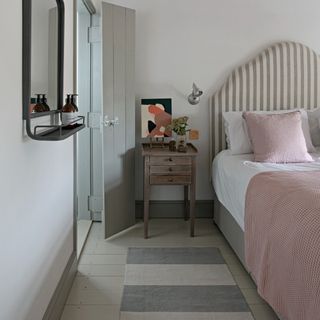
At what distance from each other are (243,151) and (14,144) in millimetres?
2451

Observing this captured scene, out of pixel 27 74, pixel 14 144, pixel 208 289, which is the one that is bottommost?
pixel 208 289

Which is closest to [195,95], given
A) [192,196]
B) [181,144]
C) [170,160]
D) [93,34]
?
[181,144]

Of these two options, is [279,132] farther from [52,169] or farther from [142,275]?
[52,169]

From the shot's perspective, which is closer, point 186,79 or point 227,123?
point 227,123

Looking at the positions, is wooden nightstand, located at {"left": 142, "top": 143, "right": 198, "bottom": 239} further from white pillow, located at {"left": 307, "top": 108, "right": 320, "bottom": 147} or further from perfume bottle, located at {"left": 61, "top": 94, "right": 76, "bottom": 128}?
perfume bottle, located at {"left": 61, "top": 94, "right": 76, "bottom": 128}

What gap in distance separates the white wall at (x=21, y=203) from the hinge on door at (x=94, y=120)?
5.35ft

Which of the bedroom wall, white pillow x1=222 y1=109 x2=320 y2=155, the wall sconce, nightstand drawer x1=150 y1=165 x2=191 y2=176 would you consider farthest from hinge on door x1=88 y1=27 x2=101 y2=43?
white pillow x1=222 y1=109 x2=320 y2=155

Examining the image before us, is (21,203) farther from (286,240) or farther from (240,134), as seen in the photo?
(240,134)

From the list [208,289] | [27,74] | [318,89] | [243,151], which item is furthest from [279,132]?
[27,74]

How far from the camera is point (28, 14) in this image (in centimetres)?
158

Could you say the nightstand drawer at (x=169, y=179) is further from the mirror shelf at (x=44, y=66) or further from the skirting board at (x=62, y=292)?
the mirror shelf at (x=44, y=66)

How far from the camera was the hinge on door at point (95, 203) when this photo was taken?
4.04 m

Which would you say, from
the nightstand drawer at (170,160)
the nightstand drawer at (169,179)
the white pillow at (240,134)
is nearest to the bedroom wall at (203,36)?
A: the white pillow at (240,134)

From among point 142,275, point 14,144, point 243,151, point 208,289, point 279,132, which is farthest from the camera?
point 243,151
